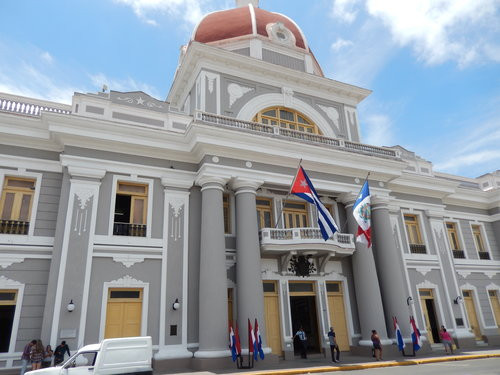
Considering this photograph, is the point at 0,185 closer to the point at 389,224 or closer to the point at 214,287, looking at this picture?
the point at 214,287

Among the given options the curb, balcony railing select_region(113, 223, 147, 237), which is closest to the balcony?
the curb

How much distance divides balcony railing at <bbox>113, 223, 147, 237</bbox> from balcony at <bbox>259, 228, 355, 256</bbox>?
495cm

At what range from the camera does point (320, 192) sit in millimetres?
18234

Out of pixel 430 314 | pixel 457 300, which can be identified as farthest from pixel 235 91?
pixel 457 300

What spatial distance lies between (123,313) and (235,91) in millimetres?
11778

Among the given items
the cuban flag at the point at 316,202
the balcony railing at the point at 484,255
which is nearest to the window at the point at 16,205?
the cuban flag at the point at 316,202

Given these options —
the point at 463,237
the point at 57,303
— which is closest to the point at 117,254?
the point at 57,303

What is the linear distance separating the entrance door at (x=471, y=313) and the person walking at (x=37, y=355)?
21.1m

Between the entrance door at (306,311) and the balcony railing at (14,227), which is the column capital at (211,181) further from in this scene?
the balcony railing at (14,227)

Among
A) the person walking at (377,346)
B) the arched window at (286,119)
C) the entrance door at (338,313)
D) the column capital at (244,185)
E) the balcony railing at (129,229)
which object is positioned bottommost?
the person walking at (377,346)

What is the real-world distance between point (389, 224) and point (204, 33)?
15136 mm

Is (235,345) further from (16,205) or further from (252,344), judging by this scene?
(16,205)

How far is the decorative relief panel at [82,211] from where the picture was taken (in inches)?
551

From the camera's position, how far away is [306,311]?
17.8 metres
